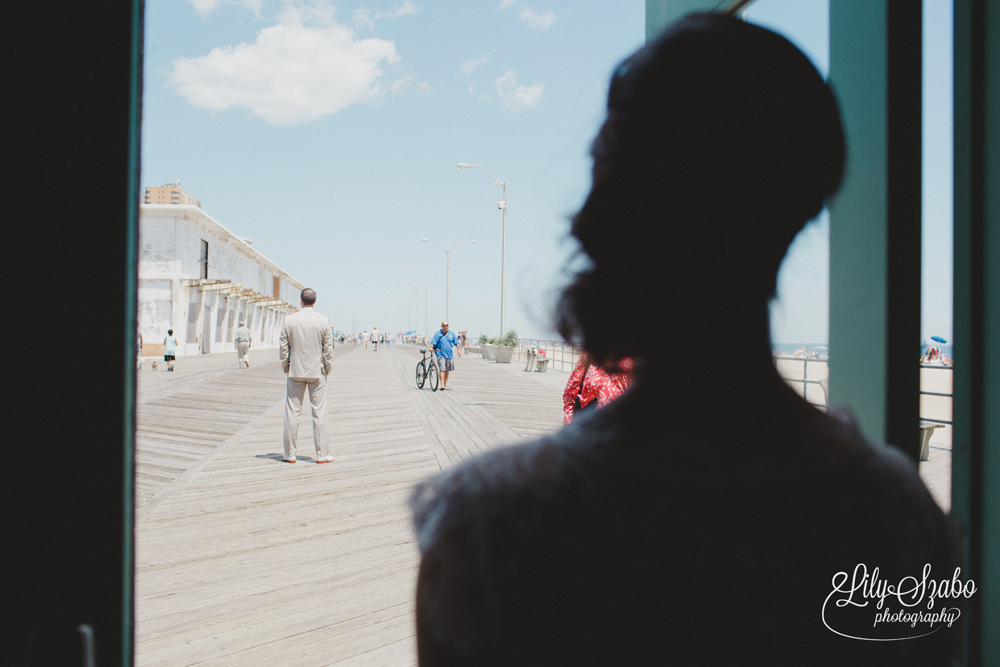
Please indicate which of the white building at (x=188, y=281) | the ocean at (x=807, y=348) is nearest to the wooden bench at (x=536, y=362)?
the white building at (x=188, y=281)

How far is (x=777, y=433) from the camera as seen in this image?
0.71 meters

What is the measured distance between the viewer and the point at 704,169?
0.69 m

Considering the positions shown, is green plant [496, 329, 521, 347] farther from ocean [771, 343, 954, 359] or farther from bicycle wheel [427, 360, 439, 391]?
ocean [771, 343, 954, 359]

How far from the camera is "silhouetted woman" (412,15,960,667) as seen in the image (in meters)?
0.66

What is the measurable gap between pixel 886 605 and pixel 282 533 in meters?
4.41

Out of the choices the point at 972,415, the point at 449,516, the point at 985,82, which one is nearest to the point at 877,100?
the point at 985,82

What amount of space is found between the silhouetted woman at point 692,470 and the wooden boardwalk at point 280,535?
149 millimetres

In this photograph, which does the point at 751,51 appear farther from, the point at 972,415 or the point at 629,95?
the point at 972,415

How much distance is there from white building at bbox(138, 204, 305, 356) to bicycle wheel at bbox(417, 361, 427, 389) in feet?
57.7

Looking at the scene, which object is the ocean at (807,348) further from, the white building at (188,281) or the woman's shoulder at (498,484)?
the white building at (188,281)

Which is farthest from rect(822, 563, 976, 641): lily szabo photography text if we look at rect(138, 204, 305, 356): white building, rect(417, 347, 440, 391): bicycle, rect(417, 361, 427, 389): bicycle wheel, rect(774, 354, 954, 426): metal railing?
rect(138, 204, 305, 356): white building

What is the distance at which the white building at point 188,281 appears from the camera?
32.0m

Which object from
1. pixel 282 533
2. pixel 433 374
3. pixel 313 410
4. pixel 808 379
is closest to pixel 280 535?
pixel 282 533

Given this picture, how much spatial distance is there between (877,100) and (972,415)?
939 mm
